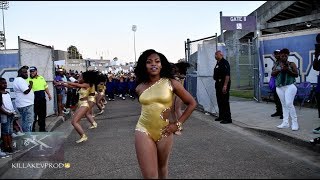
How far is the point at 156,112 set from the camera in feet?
14.1

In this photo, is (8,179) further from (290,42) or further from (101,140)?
(290,42)

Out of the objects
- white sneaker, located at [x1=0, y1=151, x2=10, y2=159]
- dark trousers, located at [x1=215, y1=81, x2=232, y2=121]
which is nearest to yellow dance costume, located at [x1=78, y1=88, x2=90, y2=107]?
white sneaker, located at [x1=0, y1=151, x2=10, y2=159]

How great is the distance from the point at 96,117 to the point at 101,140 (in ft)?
19.8

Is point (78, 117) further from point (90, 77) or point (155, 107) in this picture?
point (155, 107)

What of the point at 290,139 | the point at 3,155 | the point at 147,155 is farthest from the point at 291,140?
the point at 3,155

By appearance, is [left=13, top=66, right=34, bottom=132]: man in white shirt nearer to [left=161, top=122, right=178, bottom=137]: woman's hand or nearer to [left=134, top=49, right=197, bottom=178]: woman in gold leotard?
[left=134, top=49, right=197, bottom=178]: woman in gold leotard

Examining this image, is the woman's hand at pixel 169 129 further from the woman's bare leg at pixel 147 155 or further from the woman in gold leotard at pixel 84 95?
the woman in gold leotard at pixel 84 95

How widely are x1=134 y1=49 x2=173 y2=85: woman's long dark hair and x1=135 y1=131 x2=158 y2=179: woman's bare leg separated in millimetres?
694

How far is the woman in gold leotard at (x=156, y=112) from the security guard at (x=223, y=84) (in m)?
6.92

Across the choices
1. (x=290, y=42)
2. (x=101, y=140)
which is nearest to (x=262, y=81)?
(x=290, y=42)

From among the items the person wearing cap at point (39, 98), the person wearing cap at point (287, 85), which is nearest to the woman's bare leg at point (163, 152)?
the person wearing cap at point (287, 85)

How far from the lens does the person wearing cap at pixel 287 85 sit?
9.09 metres

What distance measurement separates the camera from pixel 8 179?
2.83 meters

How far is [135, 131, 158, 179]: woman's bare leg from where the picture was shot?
3977 millimetres
